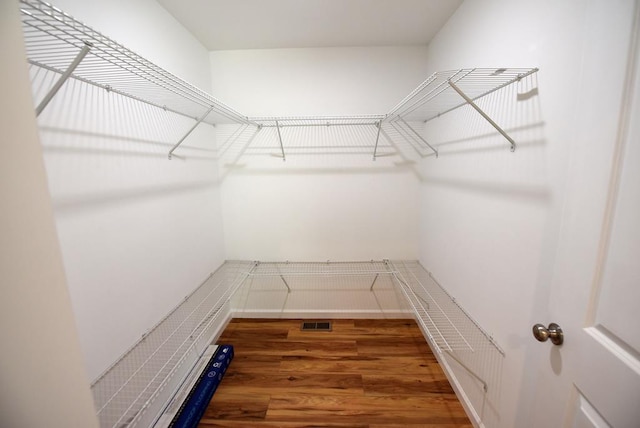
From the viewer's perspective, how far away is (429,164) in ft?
6.57

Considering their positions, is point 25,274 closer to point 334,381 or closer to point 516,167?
point 516,167

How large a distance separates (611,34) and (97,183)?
172 cm

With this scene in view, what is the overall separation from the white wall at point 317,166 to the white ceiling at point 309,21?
114 mm

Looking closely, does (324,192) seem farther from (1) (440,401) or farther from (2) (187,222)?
(1) (440,401)

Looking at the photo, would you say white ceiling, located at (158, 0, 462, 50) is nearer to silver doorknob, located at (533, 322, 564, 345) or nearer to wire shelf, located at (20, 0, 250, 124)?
wire shelf, located at (20, 0, 250, 124)

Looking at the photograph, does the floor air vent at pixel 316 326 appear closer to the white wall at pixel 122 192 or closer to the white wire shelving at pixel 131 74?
the white wall at pixel 122 192

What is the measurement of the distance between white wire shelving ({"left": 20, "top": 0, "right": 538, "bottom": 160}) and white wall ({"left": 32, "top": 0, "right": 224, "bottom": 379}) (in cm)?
8

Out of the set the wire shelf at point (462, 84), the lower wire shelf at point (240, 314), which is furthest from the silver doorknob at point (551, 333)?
the wire shelf at point (462, 84)

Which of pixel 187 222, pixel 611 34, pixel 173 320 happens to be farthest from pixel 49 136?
pixel 611 34

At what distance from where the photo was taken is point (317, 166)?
2180 millimetres

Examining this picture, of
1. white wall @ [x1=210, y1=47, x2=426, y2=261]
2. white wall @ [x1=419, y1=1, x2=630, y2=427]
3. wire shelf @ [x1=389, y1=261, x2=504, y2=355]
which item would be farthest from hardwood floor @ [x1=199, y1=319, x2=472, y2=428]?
white wall @ [x1=210, y1=47, x2=426, y2=261]

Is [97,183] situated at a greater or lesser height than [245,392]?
greater

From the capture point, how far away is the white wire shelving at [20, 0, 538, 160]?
2.21ft

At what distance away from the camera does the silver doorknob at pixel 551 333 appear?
0.69m
